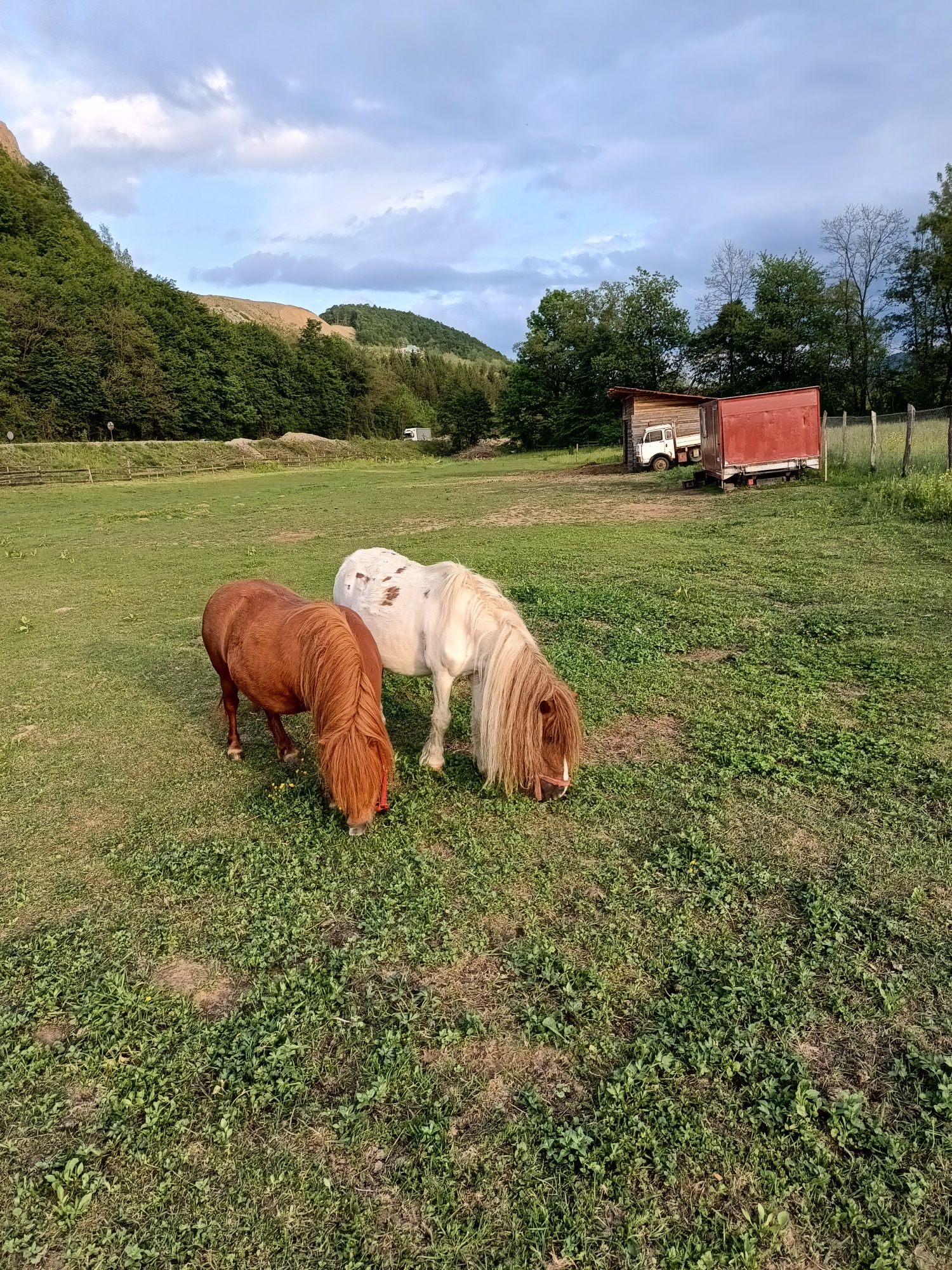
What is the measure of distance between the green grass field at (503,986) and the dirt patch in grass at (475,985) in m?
0.02

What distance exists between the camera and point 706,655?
6.48 meters

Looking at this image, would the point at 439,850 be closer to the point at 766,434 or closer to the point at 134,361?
the point at 766,434

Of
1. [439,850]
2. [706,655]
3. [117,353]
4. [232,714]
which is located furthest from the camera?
[117,353]

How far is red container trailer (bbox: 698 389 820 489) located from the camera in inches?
706

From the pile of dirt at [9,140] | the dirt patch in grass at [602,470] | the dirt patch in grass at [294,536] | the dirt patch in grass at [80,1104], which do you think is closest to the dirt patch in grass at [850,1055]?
the dirt patch in grass at [80,1104]

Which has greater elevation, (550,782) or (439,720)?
(439,720)

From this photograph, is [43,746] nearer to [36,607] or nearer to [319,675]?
[319,675]

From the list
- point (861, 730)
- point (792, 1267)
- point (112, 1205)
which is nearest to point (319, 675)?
point (112, 1205)

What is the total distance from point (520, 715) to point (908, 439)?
14.7 metres

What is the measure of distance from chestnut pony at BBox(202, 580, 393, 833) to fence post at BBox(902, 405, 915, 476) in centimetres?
1486

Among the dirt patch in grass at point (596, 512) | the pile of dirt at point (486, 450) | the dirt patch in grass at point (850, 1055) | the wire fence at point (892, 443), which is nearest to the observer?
the dirt patch in grass at point (850, 1055)

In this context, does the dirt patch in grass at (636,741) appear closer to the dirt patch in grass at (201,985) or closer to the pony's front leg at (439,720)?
the pony's front leg at (439,720)

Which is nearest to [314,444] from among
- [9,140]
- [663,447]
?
[663,447]

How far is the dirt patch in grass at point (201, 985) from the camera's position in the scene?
2.79 metres
